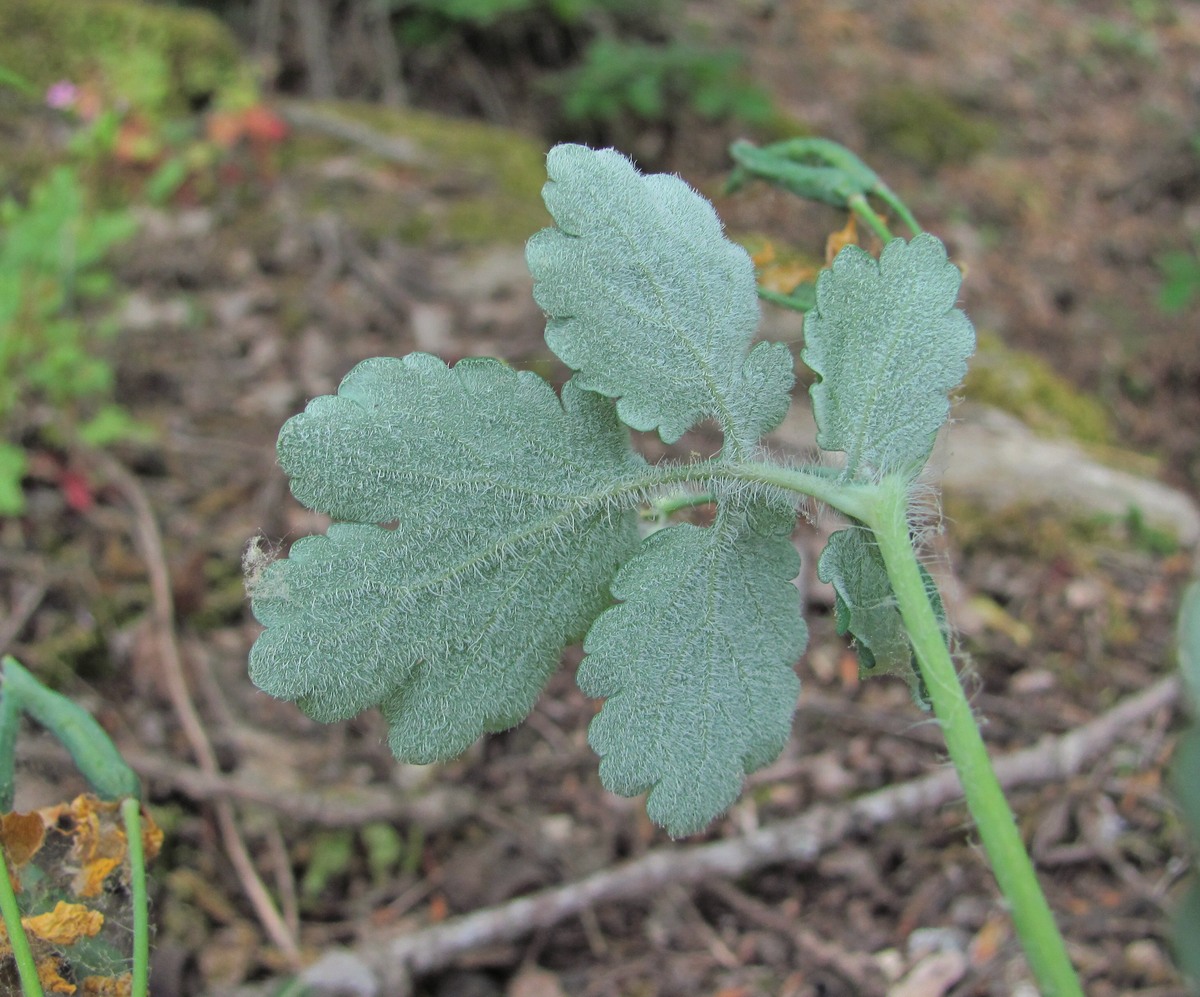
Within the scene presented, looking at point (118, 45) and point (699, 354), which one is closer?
point (699, 354)

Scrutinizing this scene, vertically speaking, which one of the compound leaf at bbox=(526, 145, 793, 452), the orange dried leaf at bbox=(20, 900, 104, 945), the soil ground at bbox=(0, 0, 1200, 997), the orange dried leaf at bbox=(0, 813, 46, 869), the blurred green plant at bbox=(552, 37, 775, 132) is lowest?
the soil ground at bbox=(0, 0, 1200, 997)

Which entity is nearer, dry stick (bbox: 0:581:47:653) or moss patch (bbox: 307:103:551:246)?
dry stick (bbox: 0:581:47:653)

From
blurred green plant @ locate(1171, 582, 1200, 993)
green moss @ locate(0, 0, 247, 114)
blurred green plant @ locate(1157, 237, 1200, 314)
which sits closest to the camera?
blurred green plant @ locate(1171, 582, 1200, 993)

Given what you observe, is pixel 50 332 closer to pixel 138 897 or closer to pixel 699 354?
pixel 138 897

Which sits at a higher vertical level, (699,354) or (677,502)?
(699,354)

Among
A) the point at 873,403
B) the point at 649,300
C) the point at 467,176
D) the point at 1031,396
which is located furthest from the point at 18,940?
the point at 467,176

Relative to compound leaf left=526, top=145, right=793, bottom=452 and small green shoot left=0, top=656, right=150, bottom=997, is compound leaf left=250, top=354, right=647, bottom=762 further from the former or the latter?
small green shoot left=0, top=656, right=150, bottom=997

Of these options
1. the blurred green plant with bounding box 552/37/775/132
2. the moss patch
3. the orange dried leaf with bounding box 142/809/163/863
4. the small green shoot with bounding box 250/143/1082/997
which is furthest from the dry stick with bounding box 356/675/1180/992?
the blurred green plant with bounding box 552/37/775/132
